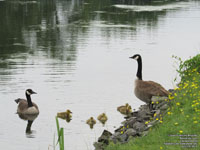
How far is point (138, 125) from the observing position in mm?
16125

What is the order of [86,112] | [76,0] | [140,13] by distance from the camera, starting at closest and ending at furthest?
[86,112] → [140,13] → [76,0]

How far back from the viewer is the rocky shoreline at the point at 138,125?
14891mm

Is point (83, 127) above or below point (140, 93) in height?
below

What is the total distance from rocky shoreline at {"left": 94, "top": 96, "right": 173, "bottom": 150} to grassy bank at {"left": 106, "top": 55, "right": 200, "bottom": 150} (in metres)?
0.39

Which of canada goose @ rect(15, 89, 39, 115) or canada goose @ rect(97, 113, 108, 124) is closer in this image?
canada goose @ rect(97, 113, 108, 124)

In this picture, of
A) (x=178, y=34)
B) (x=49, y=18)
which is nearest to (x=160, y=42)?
(x=178, y=34)

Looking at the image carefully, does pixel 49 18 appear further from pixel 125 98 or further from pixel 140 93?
pixel 140 93

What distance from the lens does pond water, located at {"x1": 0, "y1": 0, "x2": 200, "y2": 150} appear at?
18.3 meters

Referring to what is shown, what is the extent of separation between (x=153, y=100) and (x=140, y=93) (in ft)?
1.86

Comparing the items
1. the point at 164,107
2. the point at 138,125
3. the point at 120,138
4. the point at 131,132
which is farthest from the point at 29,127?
the point at 164,107

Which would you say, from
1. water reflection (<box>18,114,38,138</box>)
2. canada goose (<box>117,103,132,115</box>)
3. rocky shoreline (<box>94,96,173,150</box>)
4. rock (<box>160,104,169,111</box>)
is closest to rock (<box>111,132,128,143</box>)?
rocky shoreline (<box>94,96,173,150</box>)

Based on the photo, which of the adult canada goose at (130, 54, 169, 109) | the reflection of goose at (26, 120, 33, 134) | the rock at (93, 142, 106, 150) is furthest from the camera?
the adult canada goose at (130, 54, 169, 109)

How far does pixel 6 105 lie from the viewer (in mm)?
20906

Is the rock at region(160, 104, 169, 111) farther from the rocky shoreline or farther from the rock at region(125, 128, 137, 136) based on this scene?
the rock at region(125, 128, 137, 136)
